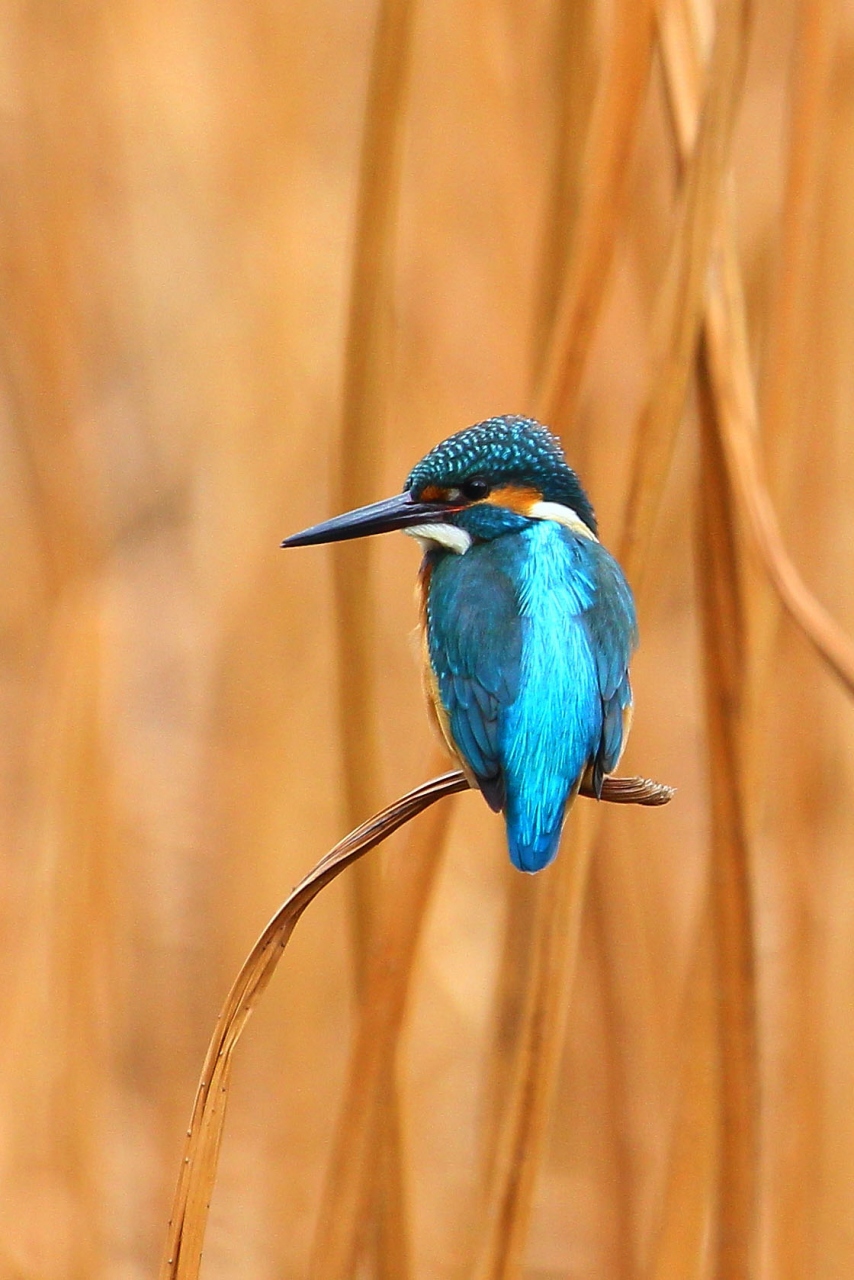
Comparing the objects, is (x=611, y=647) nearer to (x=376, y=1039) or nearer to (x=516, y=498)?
(x=516, y=498)

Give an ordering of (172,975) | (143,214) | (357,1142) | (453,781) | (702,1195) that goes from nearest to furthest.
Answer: (453,781)
(357,1142)
(702,1195)
(172,975)
(143,214)

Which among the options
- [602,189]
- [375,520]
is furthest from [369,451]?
[602,189]

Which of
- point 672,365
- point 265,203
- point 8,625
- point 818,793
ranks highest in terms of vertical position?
point 265,203

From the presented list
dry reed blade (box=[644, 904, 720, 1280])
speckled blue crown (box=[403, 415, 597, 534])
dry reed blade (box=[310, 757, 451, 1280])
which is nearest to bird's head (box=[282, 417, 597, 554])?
speckled blue crown (box=[403, 415, 597, 534])

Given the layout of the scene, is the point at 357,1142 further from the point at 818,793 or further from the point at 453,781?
the point at 818,793

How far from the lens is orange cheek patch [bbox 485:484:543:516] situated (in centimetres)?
138

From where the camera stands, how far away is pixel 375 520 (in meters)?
1.21

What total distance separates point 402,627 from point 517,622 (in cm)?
121

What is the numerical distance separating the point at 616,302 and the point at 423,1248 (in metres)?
1.56

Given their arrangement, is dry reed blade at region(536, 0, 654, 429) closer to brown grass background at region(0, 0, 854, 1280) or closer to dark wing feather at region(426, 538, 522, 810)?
brown grass background at region(0, 0, 854, 1280)

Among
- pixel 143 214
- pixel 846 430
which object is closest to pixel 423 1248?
pixel 846 430

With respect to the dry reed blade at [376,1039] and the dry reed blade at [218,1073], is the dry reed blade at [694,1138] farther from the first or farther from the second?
the dry reed blade at [218,1073]

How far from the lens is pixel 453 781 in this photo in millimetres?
1036

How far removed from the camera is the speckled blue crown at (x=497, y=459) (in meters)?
1.33
